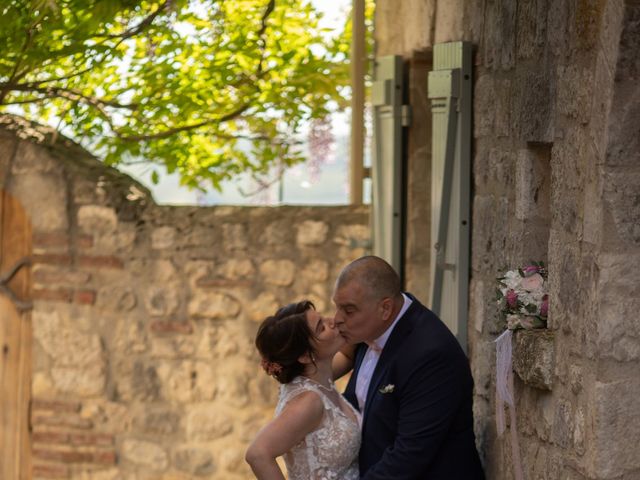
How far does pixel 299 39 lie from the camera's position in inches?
267

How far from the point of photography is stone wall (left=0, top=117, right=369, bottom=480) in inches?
243

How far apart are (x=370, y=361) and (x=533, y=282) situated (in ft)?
2.07

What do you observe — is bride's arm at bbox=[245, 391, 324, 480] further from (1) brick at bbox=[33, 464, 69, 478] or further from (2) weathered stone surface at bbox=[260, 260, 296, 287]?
(1) brick at bbox=[33, 464, 69, 478]

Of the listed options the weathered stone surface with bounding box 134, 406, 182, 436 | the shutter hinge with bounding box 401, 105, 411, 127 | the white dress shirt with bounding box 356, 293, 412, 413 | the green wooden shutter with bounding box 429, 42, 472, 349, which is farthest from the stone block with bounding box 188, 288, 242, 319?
the white dress shirt with bounding box 356, 293, 412, 413

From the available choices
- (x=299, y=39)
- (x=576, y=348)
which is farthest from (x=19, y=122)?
(x=576, y=348)

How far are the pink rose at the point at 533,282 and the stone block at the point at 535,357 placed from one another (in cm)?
13

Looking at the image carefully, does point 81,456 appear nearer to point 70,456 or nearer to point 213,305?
point 70,456

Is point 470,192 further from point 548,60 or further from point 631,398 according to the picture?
point 631,398

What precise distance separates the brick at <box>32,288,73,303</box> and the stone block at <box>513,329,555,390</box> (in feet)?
11.1

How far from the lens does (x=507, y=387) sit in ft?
11.6

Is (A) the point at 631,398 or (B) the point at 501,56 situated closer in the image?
(A) the point at 631,398

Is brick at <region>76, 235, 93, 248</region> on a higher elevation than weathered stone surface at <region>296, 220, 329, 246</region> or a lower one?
lower

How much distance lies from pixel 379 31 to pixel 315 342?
2.15 meters

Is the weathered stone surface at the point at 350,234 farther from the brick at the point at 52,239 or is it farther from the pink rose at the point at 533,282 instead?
the pink rose at the point at 533,282
